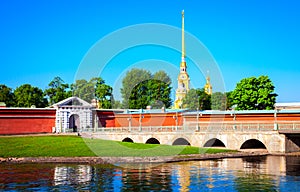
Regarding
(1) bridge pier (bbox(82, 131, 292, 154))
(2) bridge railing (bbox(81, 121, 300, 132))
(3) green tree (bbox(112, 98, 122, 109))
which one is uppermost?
(3) green tree (bbox(112, 98, 122, 109))

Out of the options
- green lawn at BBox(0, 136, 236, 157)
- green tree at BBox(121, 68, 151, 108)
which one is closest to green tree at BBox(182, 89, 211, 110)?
green tree at BBox(121, 68, 151, 108)

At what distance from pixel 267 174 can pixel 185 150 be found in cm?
1399

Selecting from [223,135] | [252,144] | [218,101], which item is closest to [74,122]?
[223,135]

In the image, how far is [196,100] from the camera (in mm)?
89375

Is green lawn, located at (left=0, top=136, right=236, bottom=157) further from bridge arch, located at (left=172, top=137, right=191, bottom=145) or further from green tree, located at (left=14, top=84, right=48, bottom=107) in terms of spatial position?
green tree, located at (left=14, top=84, right=48, bottom=107)

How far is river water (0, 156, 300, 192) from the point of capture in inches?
983

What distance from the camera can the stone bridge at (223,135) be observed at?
1705 inches

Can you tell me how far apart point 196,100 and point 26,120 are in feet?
137

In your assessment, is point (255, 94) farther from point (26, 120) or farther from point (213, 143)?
point (26, 120)

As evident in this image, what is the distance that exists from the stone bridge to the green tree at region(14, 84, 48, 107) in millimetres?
34481

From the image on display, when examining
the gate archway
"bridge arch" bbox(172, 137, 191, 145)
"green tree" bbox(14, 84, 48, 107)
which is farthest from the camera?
"green tree" bbox(14, 84, 48, 107)

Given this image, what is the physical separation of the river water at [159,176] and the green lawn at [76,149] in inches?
173

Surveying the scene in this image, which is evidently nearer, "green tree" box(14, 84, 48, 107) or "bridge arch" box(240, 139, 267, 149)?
"bridge arch" box(240, 139, 267, 149)

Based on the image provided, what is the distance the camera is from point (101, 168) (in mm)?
33531
